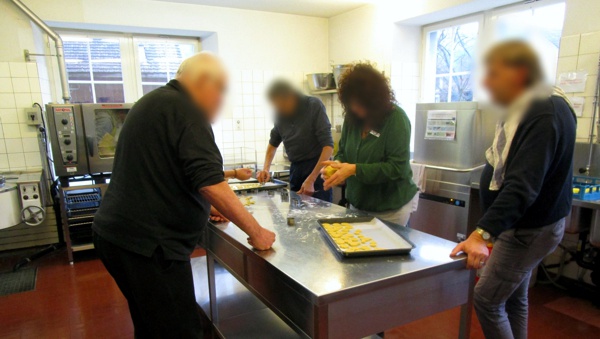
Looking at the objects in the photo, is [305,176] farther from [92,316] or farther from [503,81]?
[503,81]

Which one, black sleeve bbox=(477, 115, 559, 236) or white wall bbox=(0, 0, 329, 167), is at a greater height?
white wall bbox=(0, 0, 329, 167)

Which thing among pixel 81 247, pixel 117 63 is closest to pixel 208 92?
pixel 81 247

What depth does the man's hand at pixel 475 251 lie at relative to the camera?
3.63ft

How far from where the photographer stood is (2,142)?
3.12m

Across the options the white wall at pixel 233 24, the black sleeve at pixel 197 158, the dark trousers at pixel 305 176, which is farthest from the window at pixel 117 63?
the black sleeve at pixel 197 158

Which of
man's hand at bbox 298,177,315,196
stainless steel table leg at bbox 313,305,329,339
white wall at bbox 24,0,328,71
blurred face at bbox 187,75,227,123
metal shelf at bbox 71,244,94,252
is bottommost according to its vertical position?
metal shelf at bbox 71,244,94,252

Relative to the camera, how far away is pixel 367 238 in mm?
1271

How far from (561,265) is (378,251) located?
2.03 m

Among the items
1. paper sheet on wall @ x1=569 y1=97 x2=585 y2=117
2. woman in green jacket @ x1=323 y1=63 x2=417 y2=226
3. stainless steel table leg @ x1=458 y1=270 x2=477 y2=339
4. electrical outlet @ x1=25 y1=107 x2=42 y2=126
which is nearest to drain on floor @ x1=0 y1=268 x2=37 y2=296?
electrical outlet @ x1=25 y1=107 x2=42 y2=126

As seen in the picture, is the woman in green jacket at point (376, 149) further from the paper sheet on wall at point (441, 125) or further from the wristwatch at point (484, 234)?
the paper sheet on wall at point (441, 125)

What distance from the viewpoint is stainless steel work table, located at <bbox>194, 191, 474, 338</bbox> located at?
3.16ft

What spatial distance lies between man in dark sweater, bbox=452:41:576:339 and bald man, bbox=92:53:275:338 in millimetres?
749

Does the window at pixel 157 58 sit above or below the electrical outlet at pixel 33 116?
above

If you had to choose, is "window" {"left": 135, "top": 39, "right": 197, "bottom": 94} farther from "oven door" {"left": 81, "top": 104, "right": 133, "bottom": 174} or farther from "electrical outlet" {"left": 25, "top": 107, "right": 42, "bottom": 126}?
"electrical outlet" {"left": 25, "top": 107, "right": 42, "bottom": 126}
